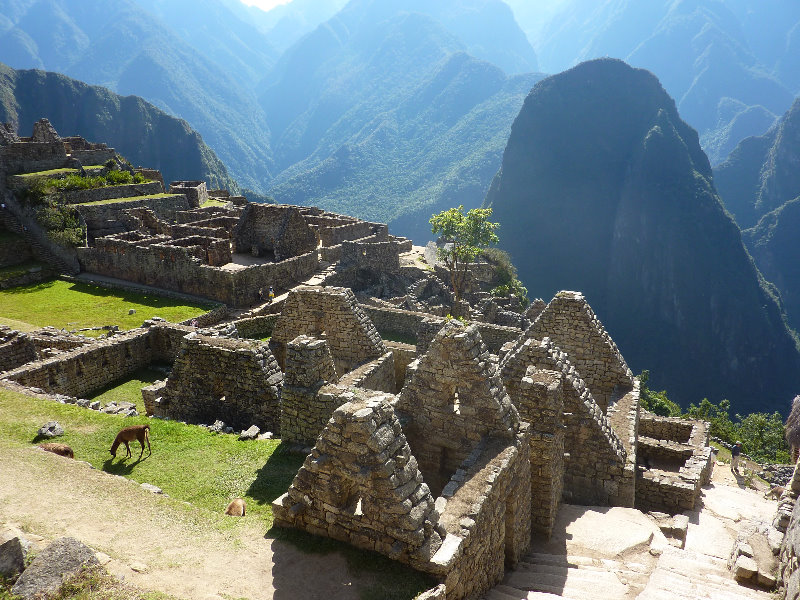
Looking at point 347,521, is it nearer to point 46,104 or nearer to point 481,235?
point 481,235

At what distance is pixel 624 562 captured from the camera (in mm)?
7656

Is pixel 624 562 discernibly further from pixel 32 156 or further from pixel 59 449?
pixel 32 156

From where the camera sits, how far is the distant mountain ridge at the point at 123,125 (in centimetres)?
14325

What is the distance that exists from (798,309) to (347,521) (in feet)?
591

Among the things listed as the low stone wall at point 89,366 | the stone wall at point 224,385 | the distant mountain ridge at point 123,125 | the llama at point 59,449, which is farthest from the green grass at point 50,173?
the distant mountain ridge at point 123,125

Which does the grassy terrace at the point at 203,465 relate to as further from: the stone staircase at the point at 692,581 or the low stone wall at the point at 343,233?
the low stone wall at the point at 343,233

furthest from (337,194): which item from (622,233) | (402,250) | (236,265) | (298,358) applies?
(298,358)

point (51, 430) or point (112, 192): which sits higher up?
point (112, 192)

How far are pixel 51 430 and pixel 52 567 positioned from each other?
579cm

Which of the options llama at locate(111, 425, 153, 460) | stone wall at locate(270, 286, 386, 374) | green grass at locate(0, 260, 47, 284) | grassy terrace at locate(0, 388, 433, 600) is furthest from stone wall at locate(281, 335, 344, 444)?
green grass at locate(0, 260, 47, 284)

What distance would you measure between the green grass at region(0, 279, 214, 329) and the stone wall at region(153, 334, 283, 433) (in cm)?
1232

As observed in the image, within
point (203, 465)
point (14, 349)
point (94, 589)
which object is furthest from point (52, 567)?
point (14, 349)

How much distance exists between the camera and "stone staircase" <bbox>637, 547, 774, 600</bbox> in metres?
6.47

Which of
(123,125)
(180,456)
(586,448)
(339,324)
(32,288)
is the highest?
(123,125)
